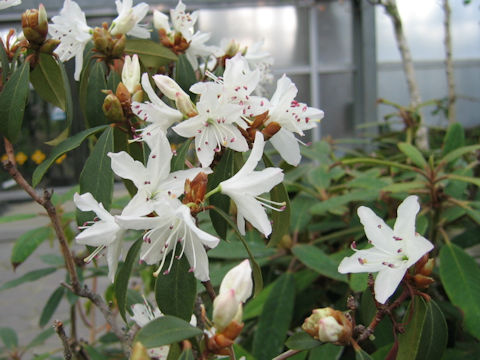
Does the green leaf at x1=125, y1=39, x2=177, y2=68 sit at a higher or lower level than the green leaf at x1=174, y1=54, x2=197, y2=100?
higher

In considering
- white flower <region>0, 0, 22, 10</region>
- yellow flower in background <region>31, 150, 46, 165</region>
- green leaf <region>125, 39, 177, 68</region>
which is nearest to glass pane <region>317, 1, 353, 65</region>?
yellow flower in background <region>31, 150, 46, 165</region>

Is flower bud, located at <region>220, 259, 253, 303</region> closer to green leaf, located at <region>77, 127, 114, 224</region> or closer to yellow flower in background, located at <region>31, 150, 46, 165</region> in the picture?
green leaf, located at <region>77, 127, 114, 224</region>

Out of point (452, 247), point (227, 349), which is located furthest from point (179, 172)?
point (452, 247)

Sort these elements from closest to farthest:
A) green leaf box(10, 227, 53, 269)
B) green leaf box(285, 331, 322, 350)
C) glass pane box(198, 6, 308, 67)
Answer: green leaf box(285, 331, 322, 350)
green leaf box(10, 227, 53, 269)
glass pane box(198, 6, 308, 67)

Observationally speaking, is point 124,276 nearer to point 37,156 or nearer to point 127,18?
point 127,18

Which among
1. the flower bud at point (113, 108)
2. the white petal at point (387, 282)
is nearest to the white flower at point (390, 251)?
the white petal at point (387, 282)

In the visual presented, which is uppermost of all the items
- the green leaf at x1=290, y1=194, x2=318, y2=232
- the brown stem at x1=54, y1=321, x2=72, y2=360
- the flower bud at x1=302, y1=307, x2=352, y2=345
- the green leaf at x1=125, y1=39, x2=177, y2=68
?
the green leaf at x1=125, y1=39, x2=177, y2=68

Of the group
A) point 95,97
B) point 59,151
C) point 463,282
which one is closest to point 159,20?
point 95,97
